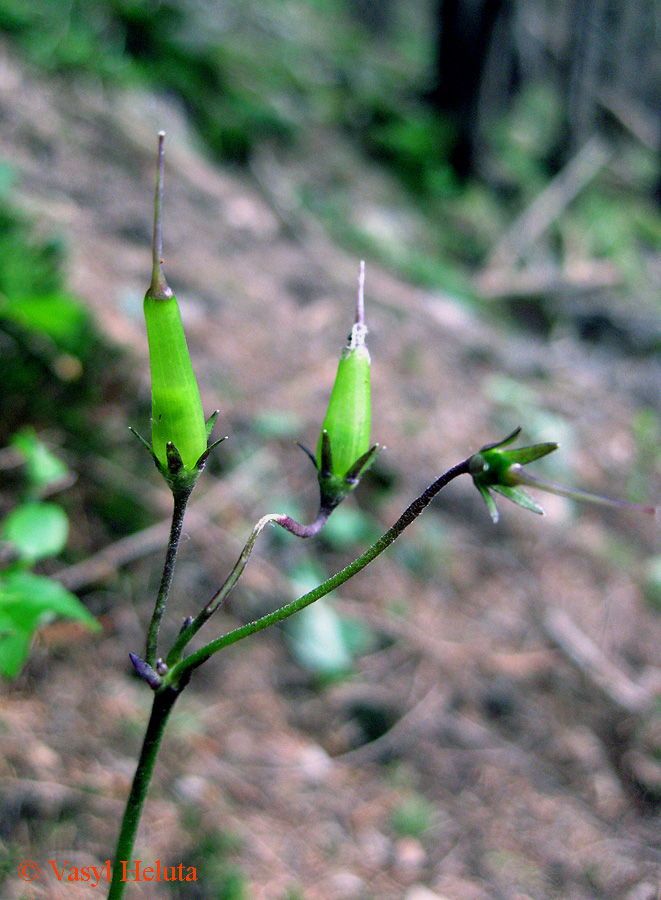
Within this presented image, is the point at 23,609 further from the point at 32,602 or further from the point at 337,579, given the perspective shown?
the point at 337,579

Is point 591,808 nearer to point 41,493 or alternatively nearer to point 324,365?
point 41,493

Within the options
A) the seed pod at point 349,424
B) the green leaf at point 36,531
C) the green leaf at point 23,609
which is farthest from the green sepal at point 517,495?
the green leaf at point 36,531

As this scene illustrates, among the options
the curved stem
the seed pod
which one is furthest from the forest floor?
the curved stem

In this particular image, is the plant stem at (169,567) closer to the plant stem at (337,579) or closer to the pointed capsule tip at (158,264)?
the plant stem at (337,579)

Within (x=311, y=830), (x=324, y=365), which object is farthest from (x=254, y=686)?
(x=324, y=365)

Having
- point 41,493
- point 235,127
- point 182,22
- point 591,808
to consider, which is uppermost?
point 182,22

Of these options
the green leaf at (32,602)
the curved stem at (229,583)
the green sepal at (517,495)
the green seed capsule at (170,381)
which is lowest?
the green leaf at (32,602)
